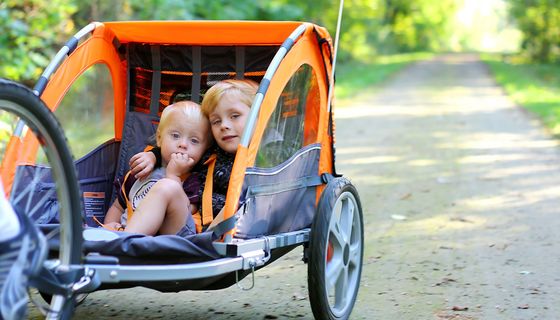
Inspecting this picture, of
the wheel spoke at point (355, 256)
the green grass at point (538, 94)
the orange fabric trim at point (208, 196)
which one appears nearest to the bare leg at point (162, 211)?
the orange fabric trim at point (208, 196)

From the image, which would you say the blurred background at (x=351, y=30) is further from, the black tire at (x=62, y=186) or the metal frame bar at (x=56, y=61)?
the black tire at (x=62, y=186)

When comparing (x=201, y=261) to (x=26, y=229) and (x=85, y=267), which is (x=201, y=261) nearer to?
(x=85, y=267)

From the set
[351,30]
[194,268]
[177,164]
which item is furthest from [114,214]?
[351,30]

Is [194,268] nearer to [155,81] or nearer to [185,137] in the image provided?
[185,137]

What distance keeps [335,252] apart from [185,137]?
0.97m

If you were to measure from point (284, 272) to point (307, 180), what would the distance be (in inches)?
44.7

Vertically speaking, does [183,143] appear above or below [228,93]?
below

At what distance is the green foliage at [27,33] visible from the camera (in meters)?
7.96

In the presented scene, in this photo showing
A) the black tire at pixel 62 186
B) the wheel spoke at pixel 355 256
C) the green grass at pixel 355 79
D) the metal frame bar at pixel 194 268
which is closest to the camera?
the black tire at pixel 62 186

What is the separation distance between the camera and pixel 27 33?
874 centimetres

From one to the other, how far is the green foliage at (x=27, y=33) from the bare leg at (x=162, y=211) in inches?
172

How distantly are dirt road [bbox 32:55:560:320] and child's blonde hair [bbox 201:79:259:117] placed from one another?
1.06 m

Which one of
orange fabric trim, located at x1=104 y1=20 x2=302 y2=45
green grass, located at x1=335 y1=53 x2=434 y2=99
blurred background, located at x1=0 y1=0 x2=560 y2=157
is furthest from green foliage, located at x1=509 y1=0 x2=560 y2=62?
orange fabric trim, located at x1=104 y1=20 x2=302 y2=45

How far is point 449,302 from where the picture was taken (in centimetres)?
457
